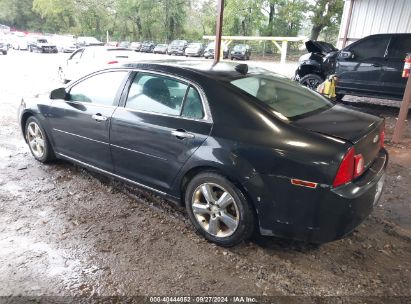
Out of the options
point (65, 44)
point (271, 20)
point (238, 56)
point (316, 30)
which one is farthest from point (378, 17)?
point (271, 20)

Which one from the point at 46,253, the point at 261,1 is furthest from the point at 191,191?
the point at 261,1

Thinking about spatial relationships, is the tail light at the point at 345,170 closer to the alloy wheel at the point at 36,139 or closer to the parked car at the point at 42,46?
the alloy wheel at the point at 36,139

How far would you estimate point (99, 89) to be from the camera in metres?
3.61

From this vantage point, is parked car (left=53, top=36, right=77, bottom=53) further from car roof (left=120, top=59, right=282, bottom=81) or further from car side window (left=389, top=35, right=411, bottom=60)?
car roof (left=120, top=59, right=282, bottom=81)

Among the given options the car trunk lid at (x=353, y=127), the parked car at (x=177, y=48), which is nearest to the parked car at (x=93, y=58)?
the car trunk lid at (x=353, y=127)

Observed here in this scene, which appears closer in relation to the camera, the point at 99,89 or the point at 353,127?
the point at 353,127

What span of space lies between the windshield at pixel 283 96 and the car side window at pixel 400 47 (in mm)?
5709

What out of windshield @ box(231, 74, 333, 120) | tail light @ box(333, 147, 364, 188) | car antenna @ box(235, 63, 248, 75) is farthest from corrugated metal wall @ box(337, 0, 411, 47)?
tail light @ box(333, 147, 364, 188)

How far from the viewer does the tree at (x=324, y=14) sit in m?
32.4

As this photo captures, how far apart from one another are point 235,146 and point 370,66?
6994 mm

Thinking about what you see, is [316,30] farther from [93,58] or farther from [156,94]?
[156,94]

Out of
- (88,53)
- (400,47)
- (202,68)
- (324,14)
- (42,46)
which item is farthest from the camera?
(324,14)

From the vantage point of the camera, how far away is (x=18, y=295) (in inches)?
90.6

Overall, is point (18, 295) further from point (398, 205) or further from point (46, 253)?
point (398, 205)
